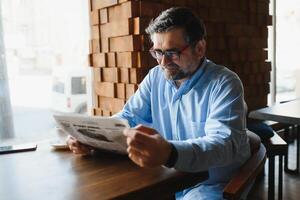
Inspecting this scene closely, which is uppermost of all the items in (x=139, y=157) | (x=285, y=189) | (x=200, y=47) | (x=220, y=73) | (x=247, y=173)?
(x=200, y=47)

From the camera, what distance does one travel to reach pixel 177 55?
138 cm

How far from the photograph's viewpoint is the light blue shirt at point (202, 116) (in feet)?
3.52

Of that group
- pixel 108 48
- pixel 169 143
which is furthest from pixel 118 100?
pixel 169 143

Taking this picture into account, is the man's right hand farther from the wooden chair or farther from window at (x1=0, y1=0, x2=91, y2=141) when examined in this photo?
window at (x1=0, y1=0, x2=91, y2=141)

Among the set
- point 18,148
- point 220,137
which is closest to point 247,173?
point 220,137

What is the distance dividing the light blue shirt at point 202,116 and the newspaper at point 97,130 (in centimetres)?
20

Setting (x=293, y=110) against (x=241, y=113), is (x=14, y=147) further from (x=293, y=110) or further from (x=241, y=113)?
(x=293, y=110)

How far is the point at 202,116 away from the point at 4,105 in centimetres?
155

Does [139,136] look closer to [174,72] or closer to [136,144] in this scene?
[136,144]

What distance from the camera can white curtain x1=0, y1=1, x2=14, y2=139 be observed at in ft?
7.43

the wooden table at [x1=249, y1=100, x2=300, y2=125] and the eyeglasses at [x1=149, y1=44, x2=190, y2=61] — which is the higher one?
the eyeglasses at [x1=149, y1=44, x2=190, y2=61]

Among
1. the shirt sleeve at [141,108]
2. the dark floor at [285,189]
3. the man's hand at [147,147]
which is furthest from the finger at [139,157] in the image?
the dark floor at [285,189]

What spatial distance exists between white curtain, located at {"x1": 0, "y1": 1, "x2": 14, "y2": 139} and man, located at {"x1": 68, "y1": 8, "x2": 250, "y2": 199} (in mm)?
1093

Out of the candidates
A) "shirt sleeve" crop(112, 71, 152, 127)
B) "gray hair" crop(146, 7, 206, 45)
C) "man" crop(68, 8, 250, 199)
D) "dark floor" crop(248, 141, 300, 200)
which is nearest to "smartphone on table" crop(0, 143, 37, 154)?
"man" crop(68, 8, 250, 199)
